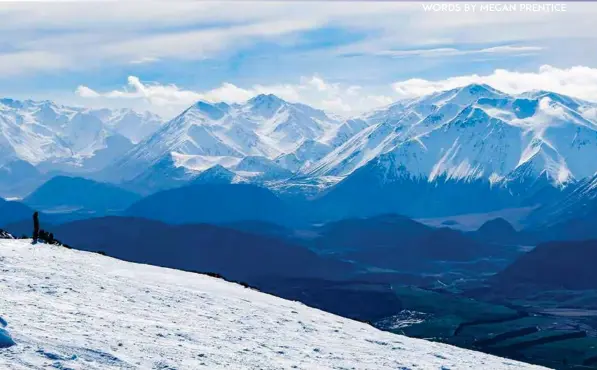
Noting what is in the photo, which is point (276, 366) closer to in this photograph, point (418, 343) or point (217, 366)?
point (217, 366)

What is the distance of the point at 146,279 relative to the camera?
51750 mm

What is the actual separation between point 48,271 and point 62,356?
1562 centimetres

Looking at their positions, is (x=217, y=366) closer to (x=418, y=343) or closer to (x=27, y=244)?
(x=418, y=343)

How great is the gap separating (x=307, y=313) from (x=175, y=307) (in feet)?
33.9

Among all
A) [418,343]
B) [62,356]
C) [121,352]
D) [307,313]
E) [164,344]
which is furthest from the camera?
[307,313]

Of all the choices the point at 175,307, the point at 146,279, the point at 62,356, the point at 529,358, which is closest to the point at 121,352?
the point at 62,356

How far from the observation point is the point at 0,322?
33.1 meters

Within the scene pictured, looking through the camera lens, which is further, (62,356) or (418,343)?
(418,343)

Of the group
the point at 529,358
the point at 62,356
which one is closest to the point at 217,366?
the point at 62,356

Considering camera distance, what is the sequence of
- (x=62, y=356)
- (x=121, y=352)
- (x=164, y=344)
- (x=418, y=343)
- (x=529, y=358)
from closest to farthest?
(x=62, y=356), (x=121, y=352), (x=164, y=344), (x=418, y=343), (x=529, y=358)

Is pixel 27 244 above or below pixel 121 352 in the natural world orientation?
above

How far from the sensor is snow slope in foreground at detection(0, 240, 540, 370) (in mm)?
33438

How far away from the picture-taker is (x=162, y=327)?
3941 cm

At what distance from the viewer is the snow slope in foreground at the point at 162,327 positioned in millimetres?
33438
